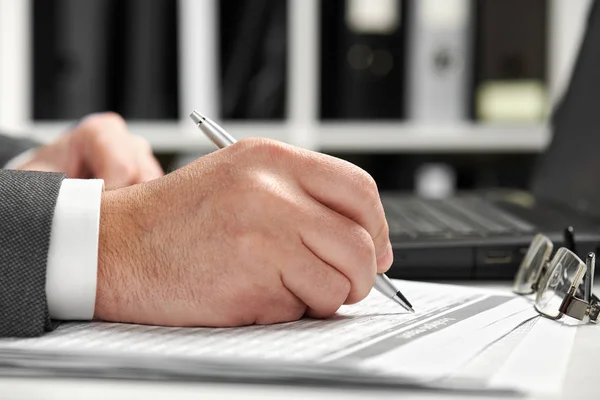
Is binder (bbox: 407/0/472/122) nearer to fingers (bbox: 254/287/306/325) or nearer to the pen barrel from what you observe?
the pen barrel

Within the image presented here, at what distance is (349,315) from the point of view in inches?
22.1

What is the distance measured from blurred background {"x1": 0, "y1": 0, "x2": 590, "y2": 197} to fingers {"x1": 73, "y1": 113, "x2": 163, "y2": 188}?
2.62 feet

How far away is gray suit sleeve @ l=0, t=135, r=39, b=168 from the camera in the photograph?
1077 millimetres

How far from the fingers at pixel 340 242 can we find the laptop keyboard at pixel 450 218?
0.82ft

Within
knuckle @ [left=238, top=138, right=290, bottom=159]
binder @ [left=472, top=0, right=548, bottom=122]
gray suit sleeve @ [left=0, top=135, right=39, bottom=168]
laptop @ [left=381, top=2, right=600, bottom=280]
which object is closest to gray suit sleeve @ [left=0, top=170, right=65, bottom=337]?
knuckle @ [left=238, top=138, right=290, bottom=159]

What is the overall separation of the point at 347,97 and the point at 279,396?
1491 mm

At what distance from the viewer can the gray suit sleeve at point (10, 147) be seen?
1.08m

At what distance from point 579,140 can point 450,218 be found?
253mm

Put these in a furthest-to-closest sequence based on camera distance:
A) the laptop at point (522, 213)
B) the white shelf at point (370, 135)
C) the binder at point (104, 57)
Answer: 1. the white shelf at point (370, 135)
2. the binder at point (104, 57)
3. the laptop at point (522, 213)

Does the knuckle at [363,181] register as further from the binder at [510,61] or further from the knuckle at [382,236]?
the binder at [510,61]

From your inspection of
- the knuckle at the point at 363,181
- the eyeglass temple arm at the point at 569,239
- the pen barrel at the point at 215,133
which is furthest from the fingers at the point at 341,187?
the eyeglass temple arm at the point at 569,239

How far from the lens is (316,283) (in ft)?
1.72

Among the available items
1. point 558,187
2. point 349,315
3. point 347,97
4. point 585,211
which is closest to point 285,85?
point 347,97

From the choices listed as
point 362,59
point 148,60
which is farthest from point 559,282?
point 148,60
